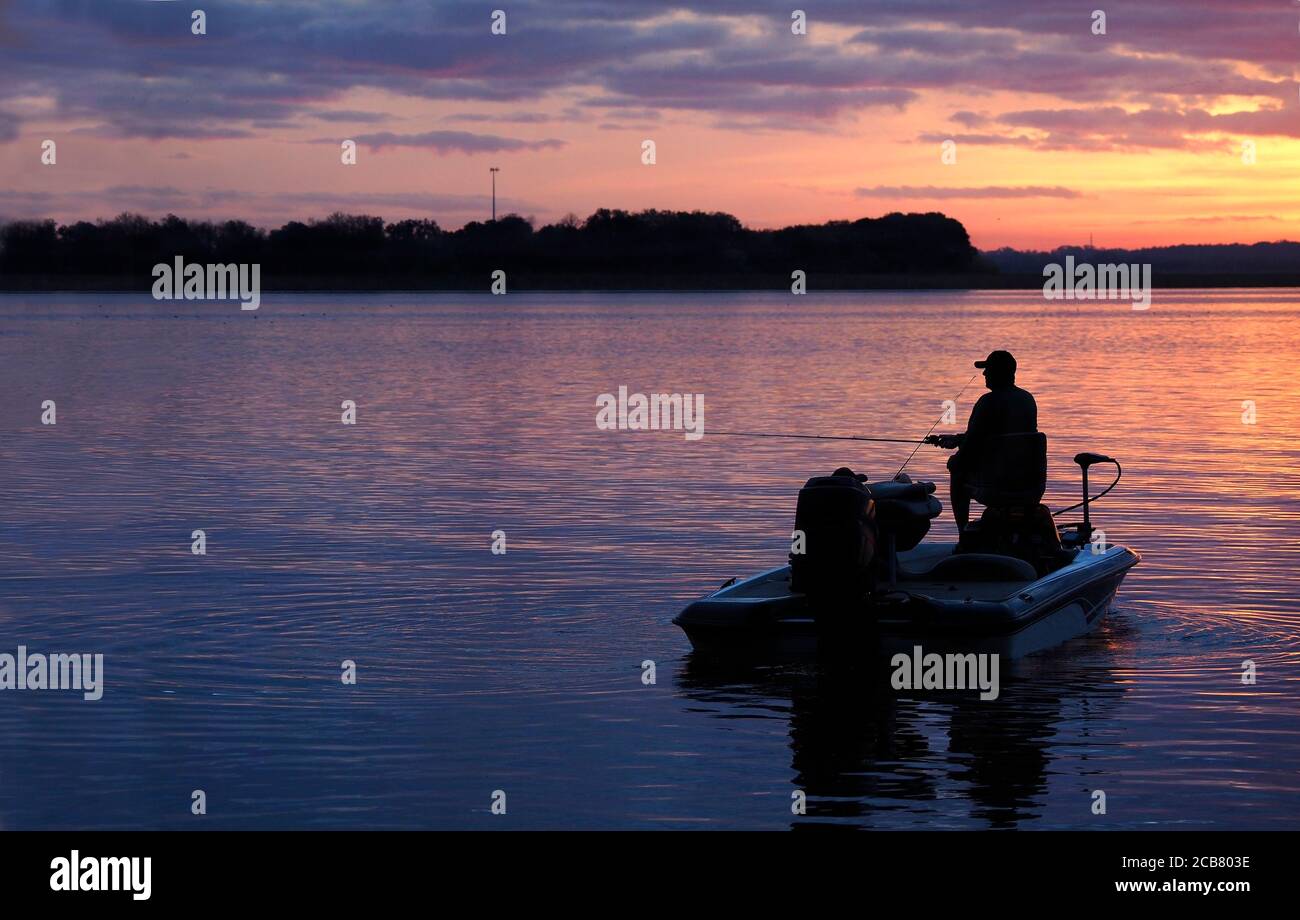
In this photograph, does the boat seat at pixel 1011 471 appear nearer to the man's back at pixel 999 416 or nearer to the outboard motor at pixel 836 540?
the man's back at pixel 999 416

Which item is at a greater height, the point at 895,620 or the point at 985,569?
the point at 985,569

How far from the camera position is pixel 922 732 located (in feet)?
36.2

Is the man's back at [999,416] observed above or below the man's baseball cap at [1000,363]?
below

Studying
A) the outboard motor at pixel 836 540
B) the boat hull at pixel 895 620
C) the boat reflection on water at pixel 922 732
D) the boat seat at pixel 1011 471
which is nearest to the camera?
the boat reflection on water at pixel 922 732

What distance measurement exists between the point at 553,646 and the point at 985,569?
3301 millimetres

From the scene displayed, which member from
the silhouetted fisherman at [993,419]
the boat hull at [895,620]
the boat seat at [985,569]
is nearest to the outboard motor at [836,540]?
the boat hull at [895,620]

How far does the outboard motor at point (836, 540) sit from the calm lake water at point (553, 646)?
0.71 m

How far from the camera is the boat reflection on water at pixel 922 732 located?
31.0 feet

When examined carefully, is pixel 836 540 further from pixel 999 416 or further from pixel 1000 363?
pixel 1000 363

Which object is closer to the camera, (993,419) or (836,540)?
(836,540)

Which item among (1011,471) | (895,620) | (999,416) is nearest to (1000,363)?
(999,416)

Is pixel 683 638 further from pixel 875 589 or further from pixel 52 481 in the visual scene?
pixel 52 481

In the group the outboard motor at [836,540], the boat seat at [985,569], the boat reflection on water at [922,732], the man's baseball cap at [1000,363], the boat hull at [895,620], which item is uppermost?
the man's baseball cap at [1000,363]

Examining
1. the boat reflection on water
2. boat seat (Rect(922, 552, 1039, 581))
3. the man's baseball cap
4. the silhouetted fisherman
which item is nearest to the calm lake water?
the boat reflection on water
